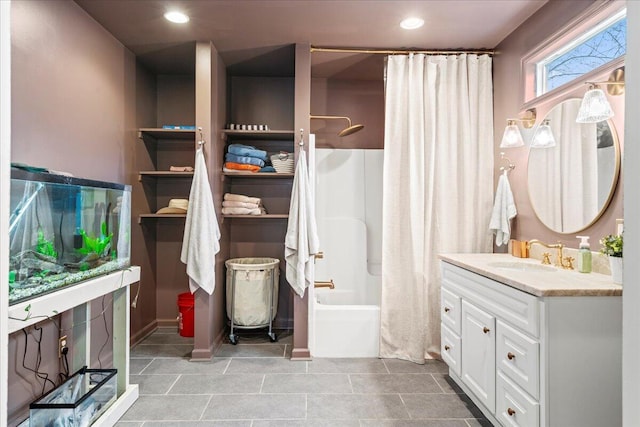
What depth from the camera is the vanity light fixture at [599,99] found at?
1.78m

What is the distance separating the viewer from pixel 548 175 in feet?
7.68

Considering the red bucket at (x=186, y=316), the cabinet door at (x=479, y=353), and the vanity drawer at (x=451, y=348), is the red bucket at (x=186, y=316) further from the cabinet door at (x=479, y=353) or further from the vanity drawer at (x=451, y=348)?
the cabinet door at (x=479, y=353)

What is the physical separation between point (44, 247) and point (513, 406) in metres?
2.23

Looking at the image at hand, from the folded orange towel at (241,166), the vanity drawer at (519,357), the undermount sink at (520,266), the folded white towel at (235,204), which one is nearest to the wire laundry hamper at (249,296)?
the folded white towel at (235,204)

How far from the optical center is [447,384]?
253cm

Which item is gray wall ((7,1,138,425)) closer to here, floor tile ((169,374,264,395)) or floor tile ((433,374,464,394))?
floor tile ((169,374,264,395))

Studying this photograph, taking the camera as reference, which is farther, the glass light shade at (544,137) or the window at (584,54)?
the glass light shade at (544,137)

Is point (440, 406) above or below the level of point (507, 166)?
below

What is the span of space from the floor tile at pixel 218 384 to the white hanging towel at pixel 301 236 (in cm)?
72

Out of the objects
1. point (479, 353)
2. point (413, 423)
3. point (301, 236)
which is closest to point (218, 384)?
point (301, 236)

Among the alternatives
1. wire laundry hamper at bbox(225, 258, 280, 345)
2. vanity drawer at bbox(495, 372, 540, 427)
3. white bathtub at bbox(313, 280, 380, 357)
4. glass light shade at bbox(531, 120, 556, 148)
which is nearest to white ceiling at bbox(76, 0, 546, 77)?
glass light shade at bbox(531, 120, 556, 148)

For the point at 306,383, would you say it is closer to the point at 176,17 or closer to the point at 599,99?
the point at 599,99

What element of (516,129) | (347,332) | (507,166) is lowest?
(347,332)

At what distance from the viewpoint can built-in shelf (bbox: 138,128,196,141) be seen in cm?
311
